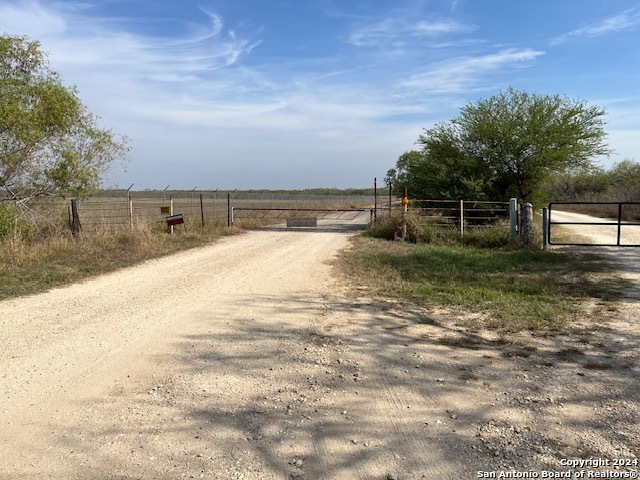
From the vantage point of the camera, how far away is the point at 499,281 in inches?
328

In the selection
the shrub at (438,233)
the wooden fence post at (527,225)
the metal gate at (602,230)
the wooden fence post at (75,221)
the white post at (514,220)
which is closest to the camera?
the metal gate at (602,230)

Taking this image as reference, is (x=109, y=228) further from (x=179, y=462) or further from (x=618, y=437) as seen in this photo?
(x=618, y=437)

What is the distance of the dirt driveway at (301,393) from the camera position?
9.50 ft

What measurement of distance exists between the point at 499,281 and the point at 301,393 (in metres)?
5.67

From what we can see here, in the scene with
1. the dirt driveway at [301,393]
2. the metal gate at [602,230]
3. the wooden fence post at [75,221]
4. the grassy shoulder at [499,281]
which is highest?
the wooden fence post at [75,221]

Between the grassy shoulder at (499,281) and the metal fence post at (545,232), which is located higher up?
the metal fence post at (545,232)

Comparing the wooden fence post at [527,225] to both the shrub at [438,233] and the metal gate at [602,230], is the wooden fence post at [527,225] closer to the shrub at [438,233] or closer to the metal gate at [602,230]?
the metal gate at [602,230]

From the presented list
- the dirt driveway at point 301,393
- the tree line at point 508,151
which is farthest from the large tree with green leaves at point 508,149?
the dirt driveway at point 301,393

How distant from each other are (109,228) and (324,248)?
266 inches

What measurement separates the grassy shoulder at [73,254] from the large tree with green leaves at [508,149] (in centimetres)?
1016

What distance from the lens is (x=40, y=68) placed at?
40.6 ft

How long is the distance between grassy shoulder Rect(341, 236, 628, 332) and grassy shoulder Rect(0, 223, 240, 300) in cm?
526

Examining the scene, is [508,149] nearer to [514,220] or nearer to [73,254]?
[514,220]

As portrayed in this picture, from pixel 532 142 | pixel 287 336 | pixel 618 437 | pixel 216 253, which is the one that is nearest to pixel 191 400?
pixel 287 336
